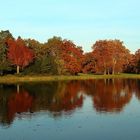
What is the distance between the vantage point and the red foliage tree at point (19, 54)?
→ 88.2 metres

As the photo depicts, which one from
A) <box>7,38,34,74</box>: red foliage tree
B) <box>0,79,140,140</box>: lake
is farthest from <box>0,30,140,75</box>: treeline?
<box>0,79,140,140</box>: lake

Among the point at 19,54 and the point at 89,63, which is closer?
the point at 19,54

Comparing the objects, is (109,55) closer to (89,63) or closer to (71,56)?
(89,63)

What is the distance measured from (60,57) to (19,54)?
14.5 metres

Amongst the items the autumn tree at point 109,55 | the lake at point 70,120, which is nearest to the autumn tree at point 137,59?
the autumn tree at point 109,55

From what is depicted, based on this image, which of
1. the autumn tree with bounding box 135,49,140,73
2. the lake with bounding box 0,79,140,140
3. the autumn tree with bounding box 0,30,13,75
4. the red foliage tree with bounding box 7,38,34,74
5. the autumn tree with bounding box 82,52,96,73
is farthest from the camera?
the autumn tree with bounding box 135,49,140,73

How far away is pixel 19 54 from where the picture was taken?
8894 centimetres

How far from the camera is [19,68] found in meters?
91.8

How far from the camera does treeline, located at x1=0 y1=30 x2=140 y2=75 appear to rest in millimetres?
88875

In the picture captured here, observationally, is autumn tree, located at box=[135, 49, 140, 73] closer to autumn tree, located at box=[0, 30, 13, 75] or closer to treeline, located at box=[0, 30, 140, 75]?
treeline, located at box=[0, 30, 140, 75]

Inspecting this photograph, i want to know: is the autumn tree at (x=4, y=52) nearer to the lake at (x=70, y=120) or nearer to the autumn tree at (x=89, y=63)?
the autumn tree at (x=89, y=63)

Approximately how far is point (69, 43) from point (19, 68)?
17837 millimetres

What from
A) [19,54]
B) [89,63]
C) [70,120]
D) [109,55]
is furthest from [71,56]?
[70,120]

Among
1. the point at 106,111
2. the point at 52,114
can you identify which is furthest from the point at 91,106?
the point at 52,114
